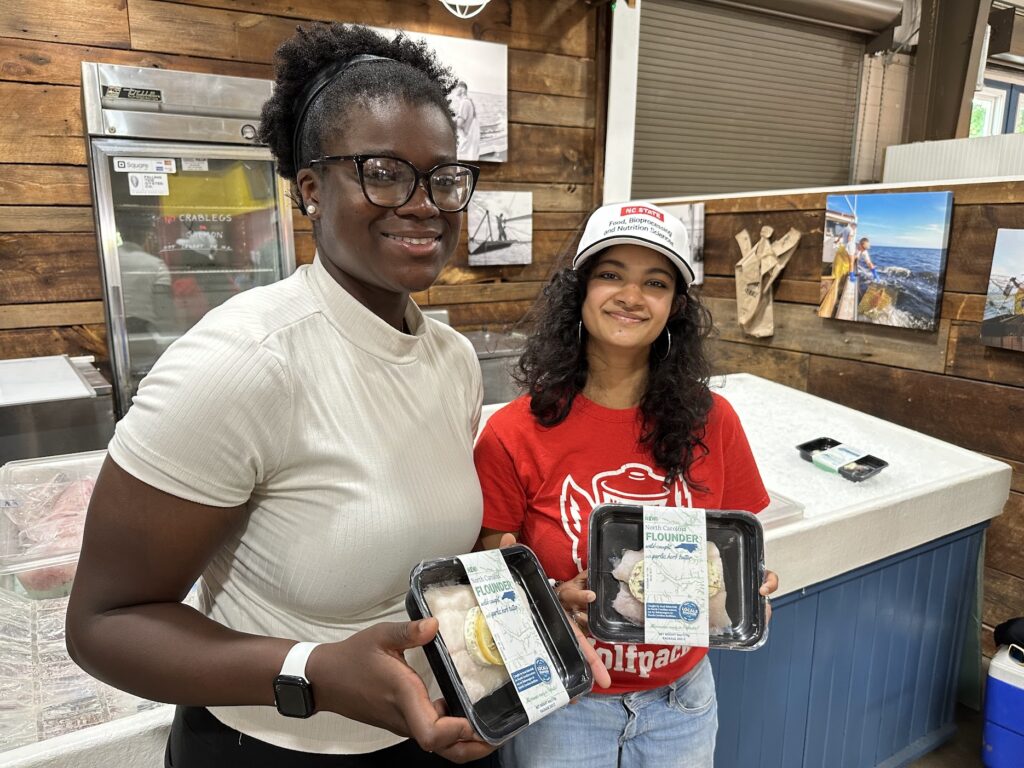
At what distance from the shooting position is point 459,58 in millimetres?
3855

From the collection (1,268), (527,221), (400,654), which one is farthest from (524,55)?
(400,654)

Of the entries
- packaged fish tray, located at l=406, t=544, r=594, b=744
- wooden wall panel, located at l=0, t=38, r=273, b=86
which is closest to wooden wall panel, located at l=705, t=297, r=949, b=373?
packaged fish tray, located at l=406, t=544, r=594, b=744

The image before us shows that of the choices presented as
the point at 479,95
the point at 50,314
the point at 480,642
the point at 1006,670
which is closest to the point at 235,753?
the point at 480,642

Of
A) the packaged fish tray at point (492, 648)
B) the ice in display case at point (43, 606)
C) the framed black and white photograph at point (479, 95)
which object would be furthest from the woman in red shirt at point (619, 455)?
the framed black and white photograph at point (479, 95)

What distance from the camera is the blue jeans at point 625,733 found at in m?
1.24

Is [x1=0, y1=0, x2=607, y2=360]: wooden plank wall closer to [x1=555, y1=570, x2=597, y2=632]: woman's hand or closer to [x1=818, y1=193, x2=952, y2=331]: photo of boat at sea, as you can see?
[x1=818, y1=193, x2=952, y2=331]: photo of boat at sea

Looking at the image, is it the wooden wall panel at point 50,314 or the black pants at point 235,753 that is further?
the wooden wall panel at point 50,314

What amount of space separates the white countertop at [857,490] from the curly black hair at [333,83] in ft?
3.84

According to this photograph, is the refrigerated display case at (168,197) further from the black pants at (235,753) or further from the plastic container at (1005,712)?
the plastic container at (1005,712)

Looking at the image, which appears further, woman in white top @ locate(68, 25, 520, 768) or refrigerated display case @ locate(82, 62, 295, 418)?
refrigerated display case @ locate(82, 62, 295, 418)

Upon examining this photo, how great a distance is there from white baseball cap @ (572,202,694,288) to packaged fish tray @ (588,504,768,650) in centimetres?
48

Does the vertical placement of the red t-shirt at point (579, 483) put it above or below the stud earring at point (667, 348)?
below

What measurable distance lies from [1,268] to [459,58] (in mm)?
2416

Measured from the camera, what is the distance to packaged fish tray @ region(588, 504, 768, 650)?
1095mm
